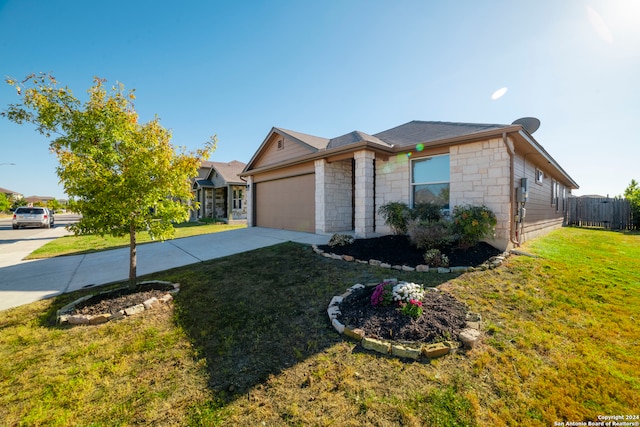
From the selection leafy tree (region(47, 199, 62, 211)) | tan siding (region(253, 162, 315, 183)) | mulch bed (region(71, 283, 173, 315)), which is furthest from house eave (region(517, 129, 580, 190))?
leafy tree (region(47, 199, 62, 211))

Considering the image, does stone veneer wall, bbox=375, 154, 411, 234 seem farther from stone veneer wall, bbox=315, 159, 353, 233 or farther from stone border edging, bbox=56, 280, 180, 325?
stone border edging, bbox=56, 280, 180, 325

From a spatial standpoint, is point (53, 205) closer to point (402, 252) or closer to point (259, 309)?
point (259, 309)

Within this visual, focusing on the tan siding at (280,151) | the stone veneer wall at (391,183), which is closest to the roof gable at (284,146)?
the tan siding at (280,151)

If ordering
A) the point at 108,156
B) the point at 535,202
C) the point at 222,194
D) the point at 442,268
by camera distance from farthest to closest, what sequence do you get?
the point at 222,194, the point at 535,202, the point at 442,268, the point at 108,156

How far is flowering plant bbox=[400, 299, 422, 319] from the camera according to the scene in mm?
3145

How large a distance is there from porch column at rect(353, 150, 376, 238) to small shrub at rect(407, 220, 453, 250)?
2007 mm

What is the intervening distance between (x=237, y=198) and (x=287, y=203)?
922 cm

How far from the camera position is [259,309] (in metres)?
3.76

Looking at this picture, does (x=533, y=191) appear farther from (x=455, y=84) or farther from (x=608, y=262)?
(x=455, y=84)

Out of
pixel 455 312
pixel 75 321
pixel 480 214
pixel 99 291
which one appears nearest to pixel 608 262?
pixel 480 214

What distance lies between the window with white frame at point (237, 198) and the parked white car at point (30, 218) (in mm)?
12766

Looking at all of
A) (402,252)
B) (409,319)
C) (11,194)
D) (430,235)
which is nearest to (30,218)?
(402,252)

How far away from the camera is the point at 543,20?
6.42m

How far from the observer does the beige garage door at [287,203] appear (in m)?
10.2
